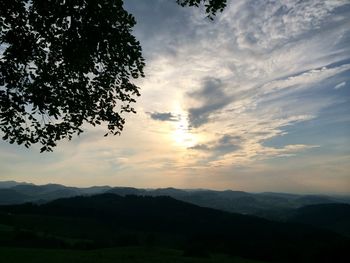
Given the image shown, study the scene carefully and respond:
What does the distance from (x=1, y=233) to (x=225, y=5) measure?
484 feet

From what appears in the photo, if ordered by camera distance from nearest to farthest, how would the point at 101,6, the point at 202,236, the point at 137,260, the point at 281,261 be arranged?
the point at 101,6 < the point at 137,260 < the point at 281,261 < the point at 202,236

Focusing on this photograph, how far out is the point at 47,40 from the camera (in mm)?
17375

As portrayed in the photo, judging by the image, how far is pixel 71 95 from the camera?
17.9 meters

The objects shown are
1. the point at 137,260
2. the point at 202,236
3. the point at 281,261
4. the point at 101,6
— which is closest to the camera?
the point at 101,6

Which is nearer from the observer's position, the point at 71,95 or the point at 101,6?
the point at 101,6

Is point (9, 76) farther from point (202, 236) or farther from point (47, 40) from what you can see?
point (202, 236)

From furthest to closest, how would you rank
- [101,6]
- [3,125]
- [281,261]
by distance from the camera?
[281,261] < [3,125] < [101,6]

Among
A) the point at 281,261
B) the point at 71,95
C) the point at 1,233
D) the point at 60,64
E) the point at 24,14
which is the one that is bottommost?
the point at 281,261

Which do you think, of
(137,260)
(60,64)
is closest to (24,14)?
(60,64)

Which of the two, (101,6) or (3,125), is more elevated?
(101,6)

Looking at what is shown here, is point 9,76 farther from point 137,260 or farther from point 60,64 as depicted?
point 137,260

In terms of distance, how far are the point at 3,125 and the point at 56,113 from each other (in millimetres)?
2564

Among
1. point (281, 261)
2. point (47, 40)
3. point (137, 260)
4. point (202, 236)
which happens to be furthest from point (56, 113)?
point (202, 236)

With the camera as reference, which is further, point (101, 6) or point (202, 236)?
point (202, 236)
